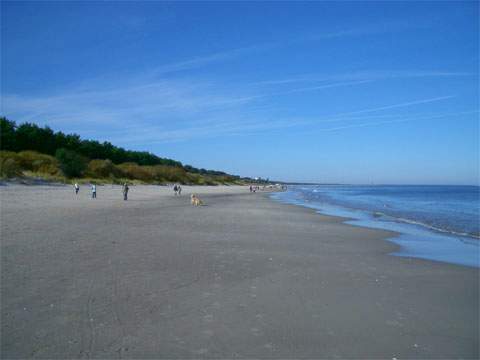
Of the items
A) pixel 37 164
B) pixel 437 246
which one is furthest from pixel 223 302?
pixel 37 164

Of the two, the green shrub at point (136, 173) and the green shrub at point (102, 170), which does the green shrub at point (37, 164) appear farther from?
the green shrub at point (136, 173)

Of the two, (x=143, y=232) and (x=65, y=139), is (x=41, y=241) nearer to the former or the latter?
(x=143, y=232)

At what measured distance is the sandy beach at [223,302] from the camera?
4.35 metres

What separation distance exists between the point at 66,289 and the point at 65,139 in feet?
249

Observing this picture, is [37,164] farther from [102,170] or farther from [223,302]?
[223,302]

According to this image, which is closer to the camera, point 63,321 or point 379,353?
point 379,353

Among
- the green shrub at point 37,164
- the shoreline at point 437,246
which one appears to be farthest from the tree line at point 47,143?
the shoreline at point 437,246

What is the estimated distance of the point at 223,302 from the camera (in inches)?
227

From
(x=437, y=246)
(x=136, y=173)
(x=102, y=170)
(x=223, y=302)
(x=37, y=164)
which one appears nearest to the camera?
(x=223, y=302)

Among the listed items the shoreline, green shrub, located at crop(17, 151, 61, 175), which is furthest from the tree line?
the shoreline

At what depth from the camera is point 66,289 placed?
5.95 m

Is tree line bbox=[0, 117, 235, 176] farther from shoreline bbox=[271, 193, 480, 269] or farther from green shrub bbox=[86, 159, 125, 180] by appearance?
A: shoreline bbox=[271, 193, 480, 269]

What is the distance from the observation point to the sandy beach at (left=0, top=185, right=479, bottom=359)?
4.35 metres

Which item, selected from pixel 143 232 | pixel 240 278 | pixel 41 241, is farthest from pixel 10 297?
pixel 143 232
